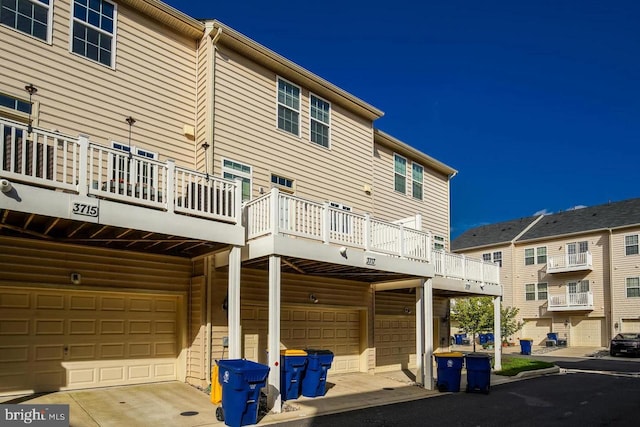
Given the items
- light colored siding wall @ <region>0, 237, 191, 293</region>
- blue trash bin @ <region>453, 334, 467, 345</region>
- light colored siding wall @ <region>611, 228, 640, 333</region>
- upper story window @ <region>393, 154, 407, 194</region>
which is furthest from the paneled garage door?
light colored siding wall @ <region>611, 228, 640, 333</region>

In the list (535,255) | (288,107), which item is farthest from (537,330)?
(288,107)

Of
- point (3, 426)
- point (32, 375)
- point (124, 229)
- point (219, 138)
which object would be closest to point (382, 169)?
point (219, 138)

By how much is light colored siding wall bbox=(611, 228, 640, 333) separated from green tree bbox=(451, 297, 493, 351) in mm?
13082

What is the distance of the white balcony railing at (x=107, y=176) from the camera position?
7.89m

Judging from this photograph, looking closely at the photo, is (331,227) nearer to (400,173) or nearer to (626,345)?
(400,173)

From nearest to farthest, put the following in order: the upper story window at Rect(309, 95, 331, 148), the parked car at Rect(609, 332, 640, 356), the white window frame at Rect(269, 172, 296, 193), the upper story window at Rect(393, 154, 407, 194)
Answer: the white window frame at Rect(269, 172, 296, 193) → the upper story window at Rect(309, 95, 331, 148) → the upper story window at Rect(393, 154, 407, 194) → the parked car at Rect(609, 332, 640, 356)

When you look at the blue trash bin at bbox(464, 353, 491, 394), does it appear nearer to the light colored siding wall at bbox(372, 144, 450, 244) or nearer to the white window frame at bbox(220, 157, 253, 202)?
the light colored siding wall at bbox(372, 144, 450, 244)

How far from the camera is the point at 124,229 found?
9336 mm

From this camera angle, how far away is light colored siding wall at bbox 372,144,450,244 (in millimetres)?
18906

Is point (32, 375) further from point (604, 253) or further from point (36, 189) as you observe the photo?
point (604, 253)

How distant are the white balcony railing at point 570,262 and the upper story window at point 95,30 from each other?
32.7m

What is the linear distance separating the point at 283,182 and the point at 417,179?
840 cm

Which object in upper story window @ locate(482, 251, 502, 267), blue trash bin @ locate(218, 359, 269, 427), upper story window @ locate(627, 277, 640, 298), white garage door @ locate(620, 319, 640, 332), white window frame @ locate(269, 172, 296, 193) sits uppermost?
white window frame @ locate(269, 172, 296, 193)

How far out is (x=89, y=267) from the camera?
1071 cm
